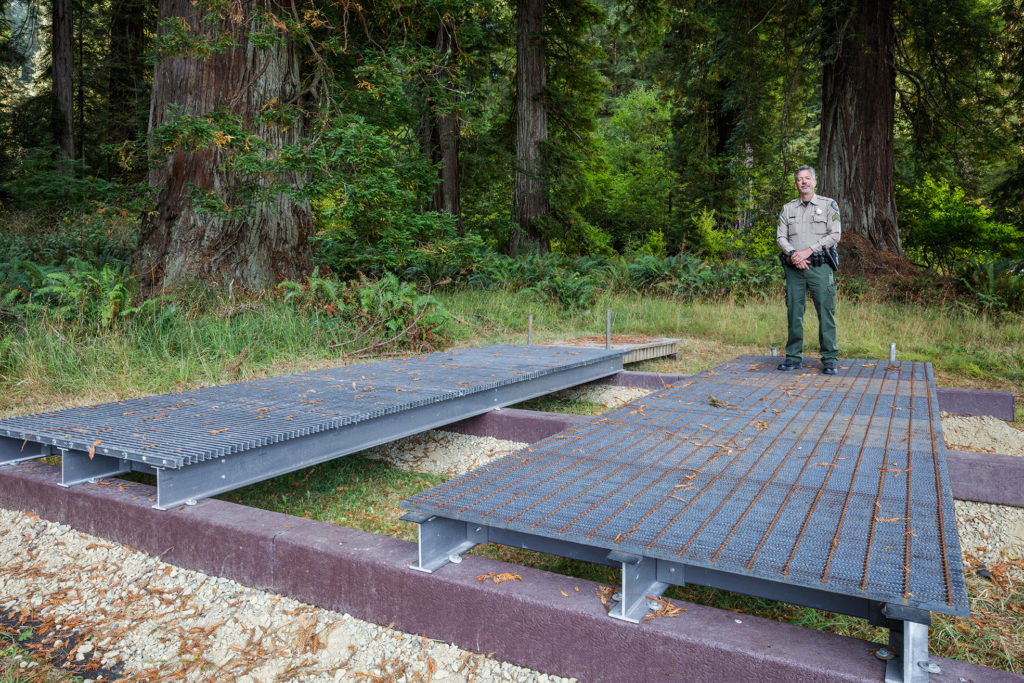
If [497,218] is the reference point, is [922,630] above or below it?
below

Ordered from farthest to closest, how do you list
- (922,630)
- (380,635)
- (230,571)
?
(230,571)
(380,635)
(922,630)

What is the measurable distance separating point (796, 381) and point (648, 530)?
12.9ft

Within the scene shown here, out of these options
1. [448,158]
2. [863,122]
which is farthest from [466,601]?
[448,158]

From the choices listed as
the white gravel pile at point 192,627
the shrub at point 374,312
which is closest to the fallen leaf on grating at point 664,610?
the white gravel pile at point 192,627

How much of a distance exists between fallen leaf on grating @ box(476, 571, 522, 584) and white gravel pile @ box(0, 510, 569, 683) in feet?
0.79

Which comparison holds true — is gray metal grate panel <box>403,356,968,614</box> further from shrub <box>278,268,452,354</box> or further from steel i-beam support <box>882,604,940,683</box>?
shrub <box>278,268,452,354</box>

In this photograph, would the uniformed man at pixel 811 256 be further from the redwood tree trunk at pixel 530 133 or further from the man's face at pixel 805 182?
the redwood tree trunk at pixel 530 133

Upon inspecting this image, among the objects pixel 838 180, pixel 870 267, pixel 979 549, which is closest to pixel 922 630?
pixel 979 549

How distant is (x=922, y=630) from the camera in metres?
1.63

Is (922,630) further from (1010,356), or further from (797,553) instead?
(1010,356)

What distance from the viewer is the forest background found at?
25.9 ft

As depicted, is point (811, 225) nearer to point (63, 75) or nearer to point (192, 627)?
point (192, 627)

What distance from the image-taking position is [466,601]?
7.01 ft

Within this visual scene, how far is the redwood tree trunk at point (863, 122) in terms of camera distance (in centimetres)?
1202
